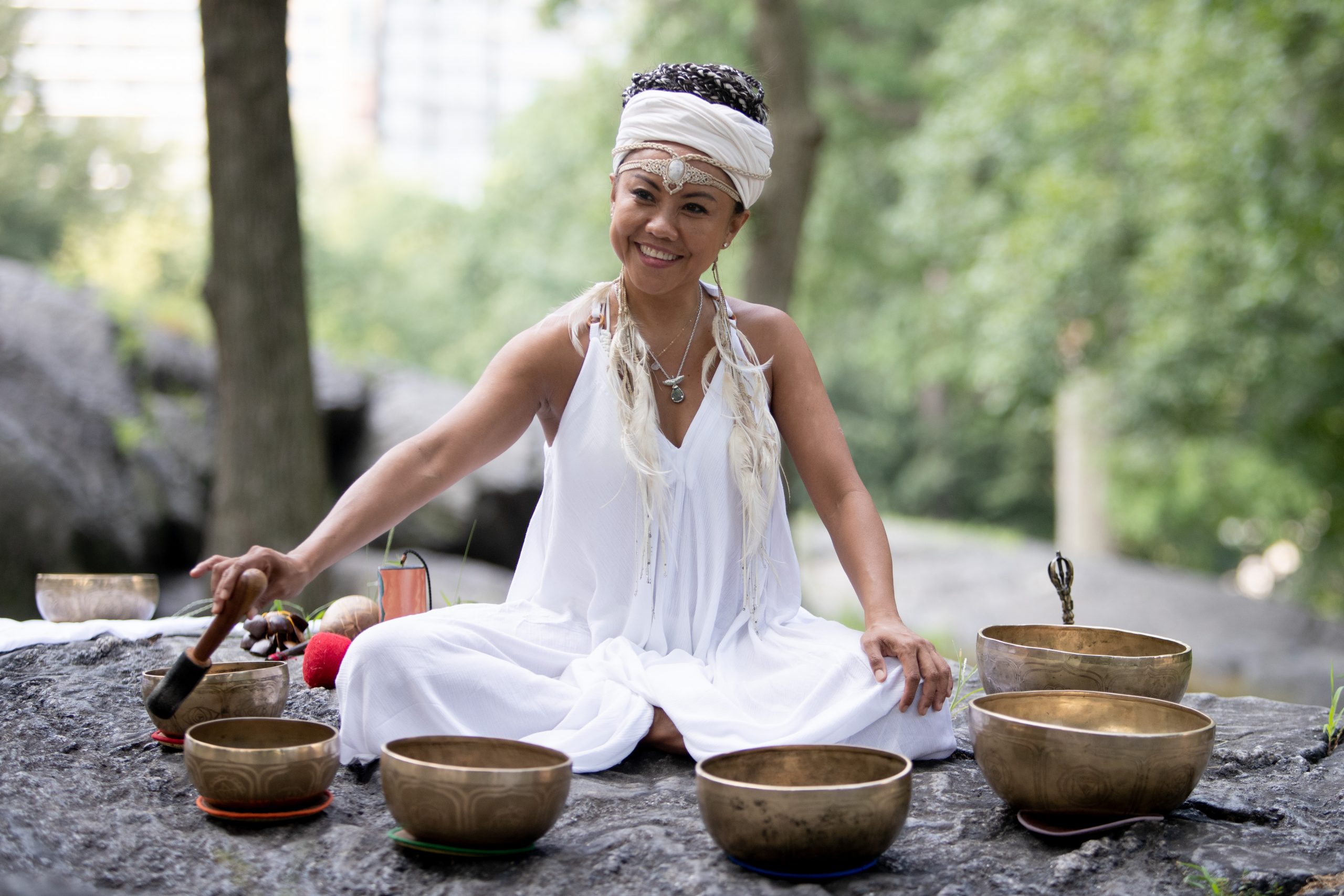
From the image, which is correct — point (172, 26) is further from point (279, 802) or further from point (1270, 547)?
point (279, 802)

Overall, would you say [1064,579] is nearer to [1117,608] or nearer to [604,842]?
[604,842]

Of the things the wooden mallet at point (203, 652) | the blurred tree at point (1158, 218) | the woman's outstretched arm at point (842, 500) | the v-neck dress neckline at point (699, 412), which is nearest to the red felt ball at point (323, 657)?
the wooden mallet at point (203, 652)

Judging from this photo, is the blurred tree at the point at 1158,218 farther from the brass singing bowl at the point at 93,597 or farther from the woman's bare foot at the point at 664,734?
the brass singing bowl at the point at 93,597

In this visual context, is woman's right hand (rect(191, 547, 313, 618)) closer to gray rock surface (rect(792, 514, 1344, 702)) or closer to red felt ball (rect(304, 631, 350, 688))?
red felt ball (rect(304, 631, 350, 688))

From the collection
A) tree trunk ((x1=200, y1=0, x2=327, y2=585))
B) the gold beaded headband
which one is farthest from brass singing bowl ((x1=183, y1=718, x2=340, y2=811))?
tree trunk ((x1=200, y1=0, x2=327, y2=585))

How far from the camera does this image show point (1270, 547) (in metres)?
17.8

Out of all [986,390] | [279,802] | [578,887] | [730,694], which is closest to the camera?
[578,887]

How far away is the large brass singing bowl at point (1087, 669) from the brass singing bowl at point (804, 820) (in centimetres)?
75

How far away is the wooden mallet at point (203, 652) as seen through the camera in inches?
82.7

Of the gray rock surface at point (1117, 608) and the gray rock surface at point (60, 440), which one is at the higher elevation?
the gray rock surface at point (60, 440)

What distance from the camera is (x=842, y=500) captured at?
287cm

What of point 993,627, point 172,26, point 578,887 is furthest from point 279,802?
point 172,26

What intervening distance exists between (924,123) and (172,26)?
65.7 meters

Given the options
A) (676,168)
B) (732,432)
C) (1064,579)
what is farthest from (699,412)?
(1064,579)
